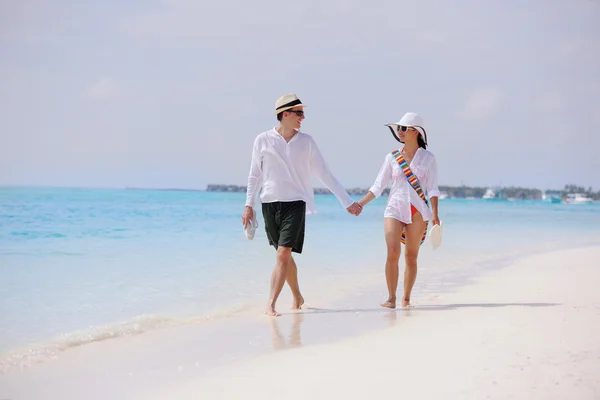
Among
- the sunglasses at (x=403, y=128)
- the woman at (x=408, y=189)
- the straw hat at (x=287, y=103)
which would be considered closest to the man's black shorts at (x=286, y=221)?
the woman at (x=408, y=189)

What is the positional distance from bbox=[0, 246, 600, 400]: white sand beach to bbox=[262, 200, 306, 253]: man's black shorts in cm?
69

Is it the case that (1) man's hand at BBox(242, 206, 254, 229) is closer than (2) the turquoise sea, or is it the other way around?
(1) man's hand at BBox(242, 206, 254, 229)

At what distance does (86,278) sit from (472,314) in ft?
16.5

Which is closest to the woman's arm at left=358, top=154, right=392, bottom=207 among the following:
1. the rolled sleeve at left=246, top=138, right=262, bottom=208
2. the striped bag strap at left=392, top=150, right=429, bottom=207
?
the striped bag strap at left=392, top=150, right=429, bottom=207

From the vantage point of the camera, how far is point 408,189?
561cm

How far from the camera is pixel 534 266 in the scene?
929 cm

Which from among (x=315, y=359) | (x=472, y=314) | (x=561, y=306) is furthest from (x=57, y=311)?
(x=561, y=306)

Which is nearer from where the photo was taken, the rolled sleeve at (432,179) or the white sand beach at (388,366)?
the white sand beach at (388,366)

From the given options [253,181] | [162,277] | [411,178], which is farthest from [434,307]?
[162,277]

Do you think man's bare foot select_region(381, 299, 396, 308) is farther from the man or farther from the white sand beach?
the man

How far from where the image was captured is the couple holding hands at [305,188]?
5.35 metres

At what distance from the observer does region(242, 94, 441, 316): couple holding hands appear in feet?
17.5

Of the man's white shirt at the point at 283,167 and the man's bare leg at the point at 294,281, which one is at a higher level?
the man's white shirt at the point at 283,167

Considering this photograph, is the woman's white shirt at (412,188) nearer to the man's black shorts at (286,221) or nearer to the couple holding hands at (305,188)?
the couple holding hands at (305,188)
